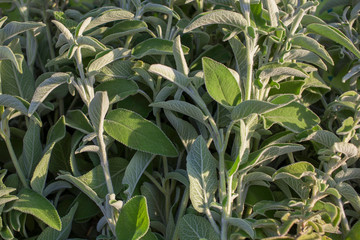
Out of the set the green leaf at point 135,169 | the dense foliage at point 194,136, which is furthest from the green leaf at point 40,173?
the green leaf at point 135,169

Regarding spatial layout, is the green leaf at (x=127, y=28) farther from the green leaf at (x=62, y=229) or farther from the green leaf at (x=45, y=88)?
the green leaf at (x=62, y=229)

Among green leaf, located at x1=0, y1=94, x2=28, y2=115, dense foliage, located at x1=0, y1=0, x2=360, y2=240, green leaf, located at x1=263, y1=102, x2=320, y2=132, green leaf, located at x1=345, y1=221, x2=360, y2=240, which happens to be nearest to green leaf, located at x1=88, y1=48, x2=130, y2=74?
dense foliage, located at x1=0, y1=0, x2=360, y2=240

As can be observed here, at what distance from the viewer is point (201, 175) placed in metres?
0.55

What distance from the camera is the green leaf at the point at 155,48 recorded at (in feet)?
2.02

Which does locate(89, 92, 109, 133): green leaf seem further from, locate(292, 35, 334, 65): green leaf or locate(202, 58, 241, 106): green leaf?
locate(292, 35, 334, 65): green leaf

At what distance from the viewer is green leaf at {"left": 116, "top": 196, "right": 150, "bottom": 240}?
52 centimetres

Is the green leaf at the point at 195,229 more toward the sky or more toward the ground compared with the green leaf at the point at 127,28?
more toward the ground

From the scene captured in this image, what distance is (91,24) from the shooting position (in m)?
0.63

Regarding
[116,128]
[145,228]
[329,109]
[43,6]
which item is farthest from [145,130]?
[43,6]

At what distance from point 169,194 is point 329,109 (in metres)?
0.27

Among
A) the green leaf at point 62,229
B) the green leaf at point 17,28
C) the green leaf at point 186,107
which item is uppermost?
the green leaf at point 17,28

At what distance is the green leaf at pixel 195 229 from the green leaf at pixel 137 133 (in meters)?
0.09

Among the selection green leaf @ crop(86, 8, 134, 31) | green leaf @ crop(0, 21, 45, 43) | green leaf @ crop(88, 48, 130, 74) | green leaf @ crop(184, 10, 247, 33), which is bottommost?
green leaf @ crop(88, 48, 130, 74)

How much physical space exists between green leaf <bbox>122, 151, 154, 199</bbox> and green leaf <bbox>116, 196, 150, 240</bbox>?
0.05 metres
